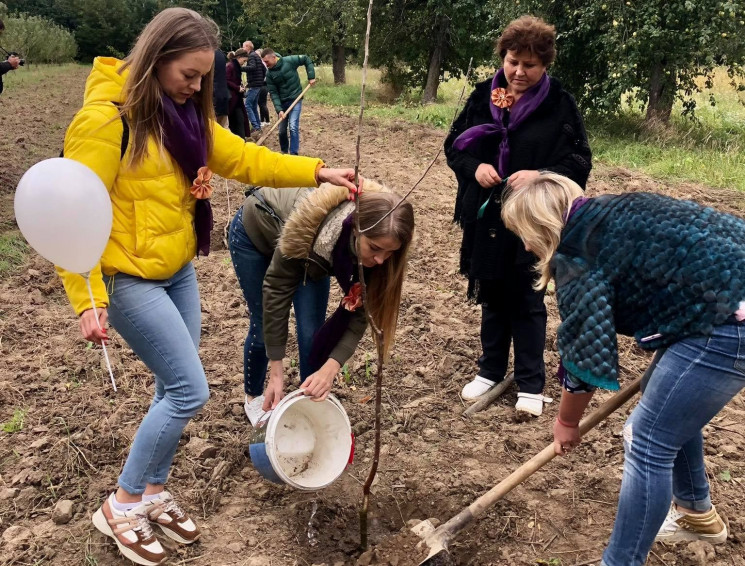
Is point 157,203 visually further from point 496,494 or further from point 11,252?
point 11,252

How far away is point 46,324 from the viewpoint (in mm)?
4430

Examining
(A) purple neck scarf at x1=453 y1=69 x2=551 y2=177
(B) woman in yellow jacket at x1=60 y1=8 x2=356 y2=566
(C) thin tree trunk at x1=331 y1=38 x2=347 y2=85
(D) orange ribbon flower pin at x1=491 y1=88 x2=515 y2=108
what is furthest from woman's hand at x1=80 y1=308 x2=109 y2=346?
(C) thin tree trunk at x1=331 y1=38 x2=347 y2=85

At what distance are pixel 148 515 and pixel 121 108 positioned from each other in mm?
1500

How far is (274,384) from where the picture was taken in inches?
104

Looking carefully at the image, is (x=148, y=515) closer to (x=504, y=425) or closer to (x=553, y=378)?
(x=504, y=425)

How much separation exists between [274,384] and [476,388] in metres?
1.31

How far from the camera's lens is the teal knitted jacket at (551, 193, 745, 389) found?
1788 mm

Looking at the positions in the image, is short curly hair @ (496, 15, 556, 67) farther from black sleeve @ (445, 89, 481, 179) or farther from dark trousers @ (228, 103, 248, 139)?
dark trousers @ (228, 103, 248, 139)

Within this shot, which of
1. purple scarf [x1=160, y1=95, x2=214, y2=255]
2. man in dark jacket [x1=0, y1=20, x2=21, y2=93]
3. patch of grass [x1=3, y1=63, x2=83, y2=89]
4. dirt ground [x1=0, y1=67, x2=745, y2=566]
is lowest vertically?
patch of grass [x1=3, y1=63, x2=83, y2=89]

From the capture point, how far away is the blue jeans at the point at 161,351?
2.10 metres

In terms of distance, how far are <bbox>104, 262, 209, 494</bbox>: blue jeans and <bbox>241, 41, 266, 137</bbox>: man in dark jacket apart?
9.16m

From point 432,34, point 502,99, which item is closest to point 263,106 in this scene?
point 432,34

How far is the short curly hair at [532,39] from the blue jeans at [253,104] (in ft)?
29.8

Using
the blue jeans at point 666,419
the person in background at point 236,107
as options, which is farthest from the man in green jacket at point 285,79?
the blue jeans at point 666,419
